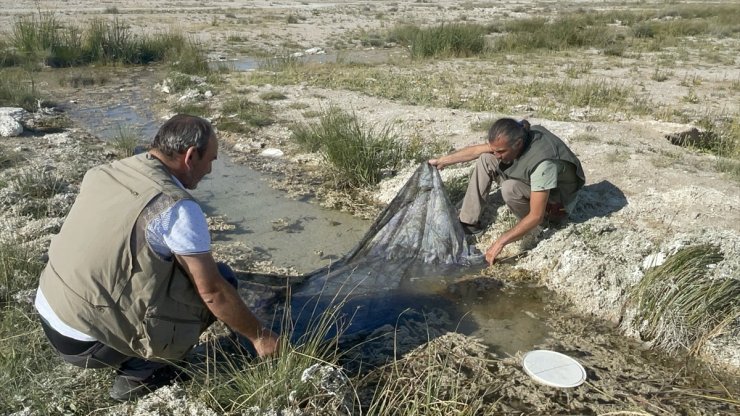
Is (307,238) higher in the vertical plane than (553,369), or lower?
lower

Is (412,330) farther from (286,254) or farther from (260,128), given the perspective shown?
(260,128)

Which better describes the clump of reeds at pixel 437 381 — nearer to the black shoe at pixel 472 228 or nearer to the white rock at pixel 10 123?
the black shoe at pixel 472 228

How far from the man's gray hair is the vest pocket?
2.11 ft

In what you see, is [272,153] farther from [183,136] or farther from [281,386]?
[281,386]

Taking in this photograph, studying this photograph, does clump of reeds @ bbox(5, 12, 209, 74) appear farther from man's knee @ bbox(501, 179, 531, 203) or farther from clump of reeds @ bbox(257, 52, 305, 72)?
man's knee @ bbox(501, 179, 531, 203)

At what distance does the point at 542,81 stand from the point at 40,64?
955cm

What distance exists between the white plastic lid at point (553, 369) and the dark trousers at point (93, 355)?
1903 millimetres

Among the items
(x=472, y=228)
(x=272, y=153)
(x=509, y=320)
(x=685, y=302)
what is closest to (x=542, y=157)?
(x=472, y=228)

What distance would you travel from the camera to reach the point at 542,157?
388 cm

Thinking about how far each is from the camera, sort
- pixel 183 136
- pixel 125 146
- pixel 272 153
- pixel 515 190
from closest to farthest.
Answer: pixel 183 136 < pixel 515 190 < pixel 125 146 < pixel 272 153

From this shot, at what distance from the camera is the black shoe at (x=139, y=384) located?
2505mm

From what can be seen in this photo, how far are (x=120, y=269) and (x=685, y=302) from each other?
292 centimetres

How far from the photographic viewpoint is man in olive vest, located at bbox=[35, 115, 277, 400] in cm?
211

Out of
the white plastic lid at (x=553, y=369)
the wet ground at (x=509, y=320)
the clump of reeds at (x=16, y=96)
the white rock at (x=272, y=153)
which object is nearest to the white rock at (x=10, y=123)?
the clump of reeds at (x=16, y=96)
